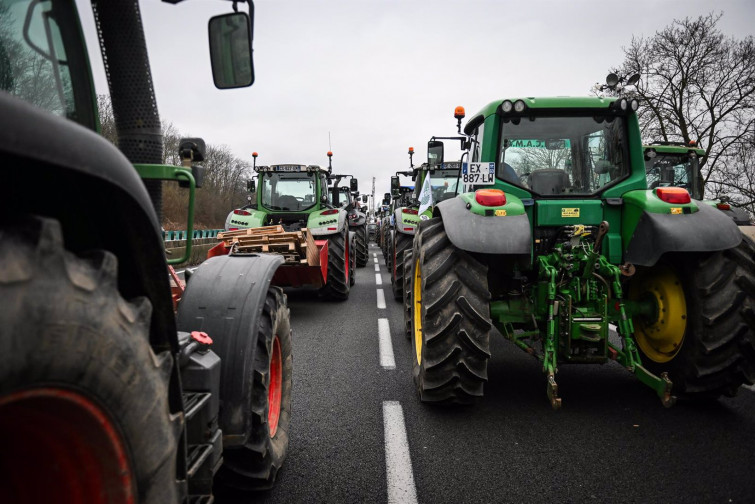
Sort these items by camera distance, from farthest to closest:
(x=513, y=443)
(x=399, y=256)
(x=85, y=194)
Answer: (x=399, y=256) → (x=513, y=443) → (x=85, y=194)

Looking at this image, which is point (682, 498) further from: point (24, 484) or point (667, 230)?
point (24, 484)

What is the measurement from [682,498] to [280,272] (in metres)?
5.55

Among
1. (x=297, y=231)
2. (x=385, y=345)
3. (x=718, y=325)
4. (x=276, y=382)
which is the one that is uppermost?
(x=297, y=231)

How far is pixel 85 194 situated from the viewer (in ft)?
3.80

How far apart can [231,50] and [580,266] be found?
285cm

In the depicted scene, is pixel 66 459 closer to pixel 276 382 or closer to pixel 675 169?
pixel 276 382

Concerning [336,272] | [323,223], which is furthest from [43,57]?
[323,223]

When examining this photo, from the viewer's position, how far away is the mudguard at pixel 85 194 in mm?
896

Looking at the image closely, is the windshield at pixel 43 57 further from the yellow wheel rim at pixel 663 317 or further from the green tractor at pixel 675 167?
the green tractor at pixel 675 167

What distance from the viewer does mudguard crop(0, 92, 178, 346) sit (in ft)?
2.94

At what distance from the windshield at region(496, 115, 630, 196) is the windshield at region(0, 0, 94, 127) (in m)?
3.51

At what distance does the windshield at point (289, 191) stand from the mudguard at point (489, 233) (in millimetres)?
7220

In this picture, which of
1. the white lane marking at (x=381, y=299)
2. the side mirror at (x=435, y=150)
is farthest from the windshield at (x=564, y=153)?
the white lane marking at (x=381, y=299)

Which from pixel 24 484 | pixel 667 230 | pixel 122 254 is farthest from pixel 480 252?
pixel 24 484
